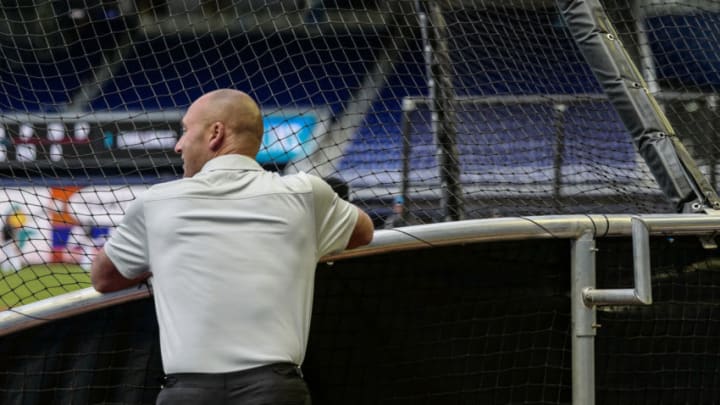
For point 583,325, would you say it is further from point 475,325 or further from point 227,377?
point 227,377

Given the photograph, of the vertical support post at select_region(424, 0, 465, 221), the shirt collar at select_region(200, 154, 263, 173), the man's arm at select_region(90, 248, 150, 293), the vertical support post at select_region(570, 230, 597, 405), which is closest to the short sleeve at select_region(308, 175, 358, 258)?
the shirt collar at select_region(200, 154, 263, 173)

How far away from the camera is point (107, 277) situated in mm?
2014

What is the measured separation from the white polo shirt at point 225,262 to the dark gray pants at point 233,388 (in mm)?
18

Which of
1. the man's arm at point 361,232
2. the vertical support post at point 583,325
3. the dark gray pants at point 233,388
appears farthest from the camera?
the vertical support post at point 583,325

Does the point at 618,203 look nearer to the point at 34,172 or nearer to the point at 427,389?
the point at 427,389

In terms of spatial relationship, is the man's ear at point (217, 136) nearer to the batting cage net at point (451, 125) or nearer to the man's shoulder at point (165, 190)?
the man's shoulder at point (165, 190)

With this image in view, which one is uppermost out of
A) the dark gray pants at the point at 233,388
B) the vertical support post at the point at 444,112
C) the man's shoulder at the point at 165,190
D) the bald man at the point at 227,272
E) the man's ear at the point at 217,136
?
the vertical support post at the point at 444,112

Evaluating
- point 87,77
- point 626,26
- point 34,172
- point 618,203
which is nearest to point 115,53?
point 87,77

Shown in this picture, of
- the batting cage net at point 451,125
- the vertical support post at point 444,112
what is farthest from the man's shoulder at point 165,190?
the vertical support post at point 444,112

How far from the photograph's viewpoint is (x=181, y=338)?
6.10 ft

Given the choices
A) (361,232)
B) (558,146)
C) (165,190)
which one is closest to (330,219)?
(361,232)

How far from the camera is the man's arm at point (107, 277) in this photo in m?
1.98

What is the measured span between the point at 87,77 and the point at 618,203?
4854 mm

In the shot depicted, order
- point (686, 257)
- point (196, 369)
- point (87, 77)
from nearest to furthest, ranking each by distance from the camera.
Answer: point (196, 369) → point (686, 257) → point (87, 77)
